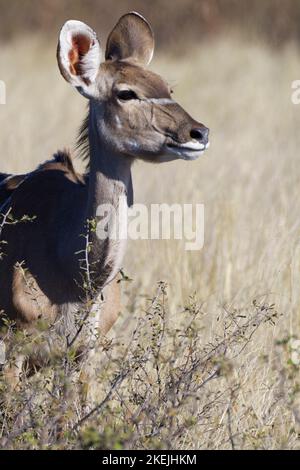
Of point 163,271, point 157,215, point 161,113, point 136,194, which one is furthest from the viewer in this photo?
point 136,194

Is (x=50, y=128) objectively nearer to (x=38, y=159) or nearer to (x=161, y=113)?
(x=38, y=159)

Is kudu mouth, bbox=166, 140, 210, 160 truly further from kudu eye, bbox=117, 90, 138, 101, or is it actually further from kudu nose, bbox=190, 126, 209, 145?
kudu eye, bbox=117, 90, 138, 101

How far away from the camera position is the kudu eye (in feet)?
18.0

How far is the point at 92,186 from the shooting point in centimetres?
550

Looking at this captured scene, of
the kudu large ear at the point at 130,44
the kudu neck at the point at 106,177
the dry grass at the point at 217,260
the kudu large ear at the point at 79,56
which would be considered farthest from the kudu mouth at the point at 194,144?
the kudu large ear at the point at 130,44

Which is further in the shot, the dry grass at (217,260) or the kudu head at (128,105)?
the kudu head at (128,105)

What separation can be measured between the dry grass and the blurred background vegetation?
453 centimetres

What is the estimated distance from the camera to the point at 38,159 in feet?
36.9

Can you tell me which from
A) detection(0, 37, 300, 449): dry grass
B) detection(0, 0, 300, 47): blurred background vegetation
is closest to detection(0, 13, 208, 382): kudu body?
detection(0, 37, 300, 449): dry grass

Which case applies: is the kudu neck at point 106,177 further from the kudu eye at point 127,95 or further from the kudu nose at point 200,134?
the kudu nose at point 200,134

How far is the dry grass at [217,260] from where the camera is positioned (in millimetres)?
5043

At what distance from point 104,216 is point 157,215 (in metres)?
3.28
